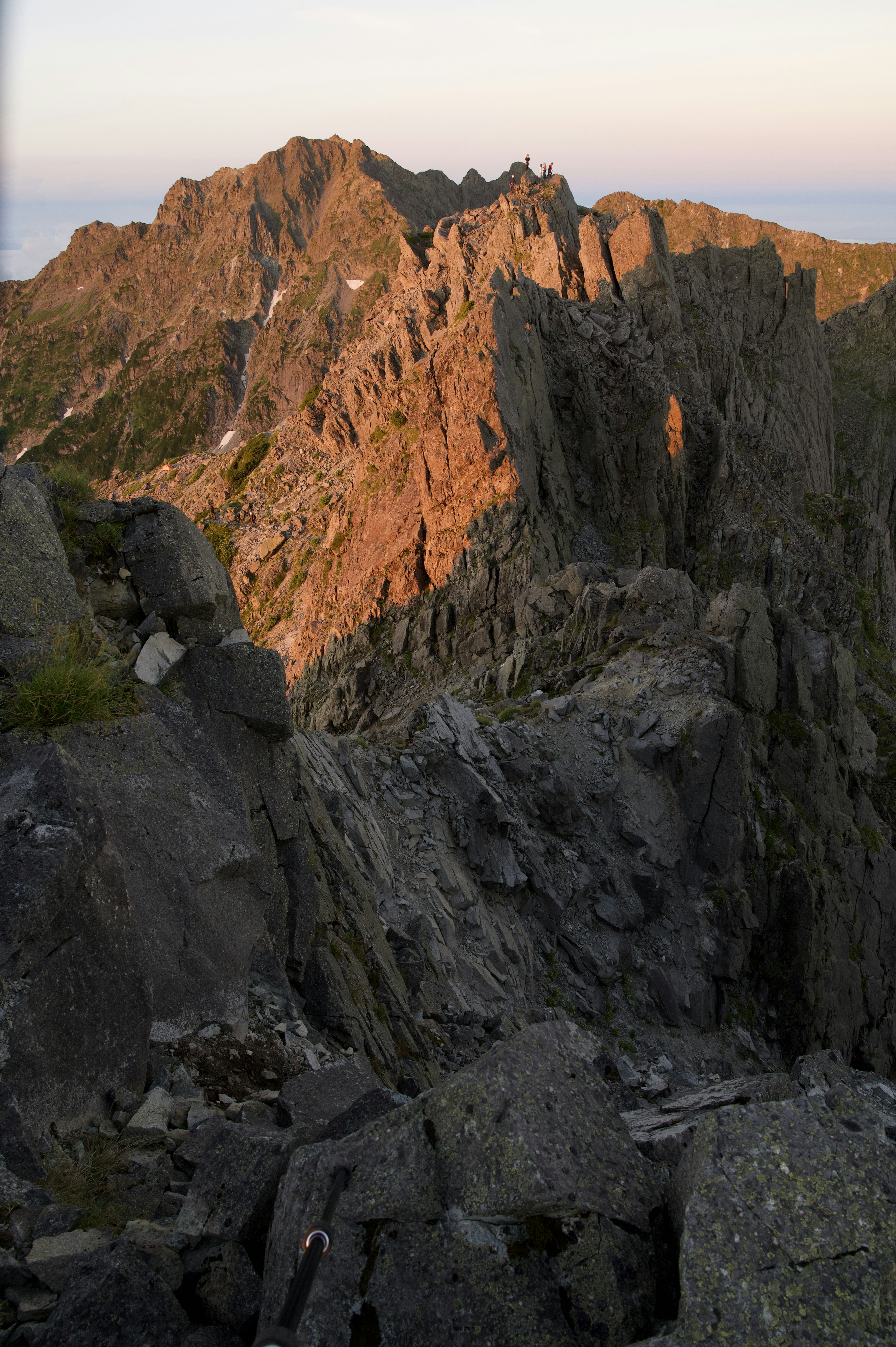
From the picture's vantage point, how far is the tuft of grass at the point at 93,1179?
13.6 ft

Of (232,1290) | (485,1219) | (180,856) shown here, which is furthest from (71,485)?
(485,1219)

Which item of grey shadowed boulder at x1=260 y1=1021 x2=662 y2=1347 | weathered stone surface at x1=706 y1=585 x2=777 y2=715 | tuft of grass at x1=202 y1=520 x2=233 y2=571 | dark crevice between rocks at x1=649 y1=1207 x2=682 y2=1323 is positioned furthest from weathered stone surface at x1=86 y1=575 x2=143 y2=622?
tuft of grass at x1=202 y1=520 x2=233 y2=571

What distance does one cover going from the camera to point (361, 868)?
41.8 feet

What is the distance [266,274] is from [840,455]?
106804 millimetres

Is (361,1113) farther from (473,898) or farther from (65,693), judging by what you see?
(473,898)

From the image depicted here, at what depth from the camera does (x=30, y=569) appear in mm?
6395

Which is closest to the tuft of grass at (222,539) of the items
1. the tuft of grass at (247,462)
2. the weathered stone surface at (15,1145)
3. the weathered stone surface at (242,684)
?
the tuft of grass at (247,462)

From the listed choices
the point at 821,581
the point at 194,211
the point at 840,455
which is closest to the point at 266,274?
the point at 194,211

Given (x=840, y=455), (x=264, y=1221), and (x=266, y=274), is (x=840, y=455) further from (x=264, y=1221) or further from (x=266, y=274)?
(x=266, y=274)

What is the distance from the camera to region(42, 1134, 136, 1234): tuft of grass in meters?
4.14

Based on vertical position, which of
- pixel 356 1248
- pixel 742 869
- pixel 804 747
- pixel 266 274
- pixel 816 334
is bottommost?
pixel 742 869

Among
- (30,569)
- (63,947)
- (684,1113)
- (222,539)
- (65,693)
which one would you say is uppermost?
(30,569)

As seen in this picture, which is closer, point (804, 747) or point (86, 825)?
point (86, 825)

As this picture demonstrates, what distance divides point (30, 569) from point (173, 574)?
1625 millimetres
